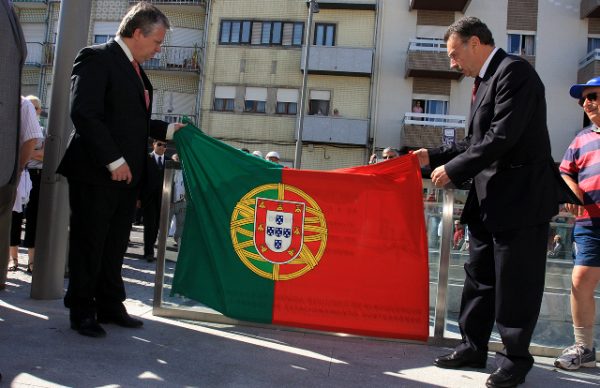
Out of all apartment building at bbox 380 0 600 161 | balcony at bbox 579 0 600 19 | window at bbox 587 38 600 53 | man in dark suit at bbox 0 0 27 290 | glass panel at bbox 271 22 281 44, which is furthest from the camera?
glass panel at bbox 271 22 281 44

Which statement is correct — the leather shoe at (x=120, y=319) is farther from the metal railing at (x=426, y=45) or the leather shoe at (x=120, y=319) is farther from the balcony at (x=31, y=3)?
the balcony at (x=31, y=3)

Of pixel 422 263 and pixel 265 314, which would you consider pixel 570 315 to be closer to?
pixel 422 263

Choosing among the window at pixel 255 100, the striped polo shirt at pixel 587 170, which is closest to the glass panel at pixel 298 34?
the window at pixel 255 100

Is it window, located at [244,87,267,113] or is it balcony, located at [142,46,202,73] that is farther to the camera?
balcony, located at [142,46,202,73]

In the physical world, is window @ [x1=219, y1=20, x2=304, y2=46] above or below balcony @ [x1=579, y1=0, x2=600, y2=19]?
below

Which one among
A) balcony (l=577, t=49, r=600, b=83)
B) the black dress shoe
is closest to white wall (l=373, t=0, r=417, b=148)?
balcony (l=577, t=49, r=600, b=83)

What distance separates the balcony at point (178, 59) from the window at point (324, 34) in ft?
20.3

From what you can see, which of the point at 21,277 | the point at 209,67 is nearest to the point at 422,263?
the point at 21,277

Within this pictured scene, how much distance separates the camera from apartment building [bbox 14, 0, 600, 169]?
83.6 feet

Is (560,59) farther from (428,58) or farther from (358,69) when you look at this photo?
(358,69)

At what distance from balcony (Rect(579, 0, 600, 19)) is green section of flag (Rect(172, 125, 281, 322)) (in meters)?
25.8

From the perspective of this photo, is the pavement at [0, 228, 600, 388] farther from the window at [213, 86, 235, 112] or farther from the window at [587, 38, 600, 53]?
the window at [587, 38, 600, 53]

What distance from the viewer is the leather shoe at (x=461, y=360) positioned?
11.0 ft

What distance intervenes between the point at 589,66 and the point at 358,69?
10352mm
